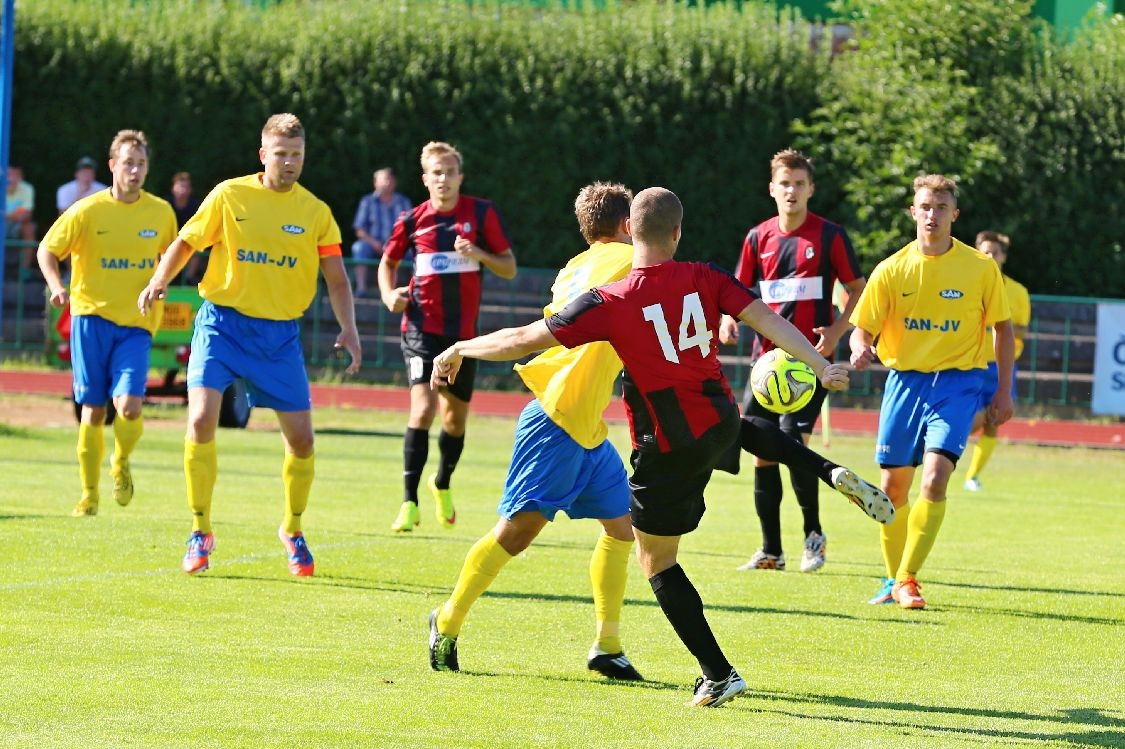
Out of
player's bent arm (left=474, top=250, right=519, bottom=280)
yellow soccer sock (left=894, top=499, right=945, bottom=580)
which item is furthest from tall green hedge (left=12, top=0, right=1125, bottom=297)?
yellow soccer sock (left=894, top=499, right=945, bottom=580)

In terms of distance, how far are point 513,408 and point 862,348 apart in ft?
40.1

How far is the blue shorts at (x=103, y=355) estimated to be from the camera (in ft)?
37.5

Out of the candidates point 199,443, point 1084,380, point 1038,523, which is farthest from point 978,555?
point 1084,380

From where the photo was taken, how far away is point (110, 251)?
11.5 m

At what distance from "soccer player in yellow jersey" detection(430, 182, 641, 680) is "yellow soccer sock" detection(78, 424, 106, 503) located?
496cm

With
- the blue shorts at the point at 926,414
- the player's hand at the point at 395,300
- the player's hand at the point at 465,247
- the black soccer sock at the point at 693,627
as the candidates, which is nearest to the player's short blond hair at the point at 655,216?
the black soccer sock at the point at 693,627

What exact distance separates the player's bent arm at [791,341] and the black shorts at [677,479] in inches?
14.7

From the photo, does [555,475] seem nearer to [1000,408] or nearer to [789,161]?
[1000,408]

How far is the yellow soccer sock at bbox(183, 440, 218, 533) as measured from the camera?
925 cm

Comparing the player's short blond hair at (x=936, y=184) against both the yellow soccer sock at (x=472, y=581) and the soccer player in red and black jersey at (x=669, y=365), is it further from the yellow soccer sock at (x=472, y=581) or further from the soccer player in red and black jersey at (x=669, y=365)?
the yellow soccer sock at (x=472, y=581)

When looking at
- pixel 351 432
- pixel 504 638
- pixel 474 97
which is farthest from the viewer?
pixel 474 97

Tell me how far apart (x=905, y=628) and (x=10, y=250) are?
1657 cm

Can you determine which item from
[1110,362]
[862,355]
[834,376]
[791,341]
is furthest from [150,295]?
[1110,362]

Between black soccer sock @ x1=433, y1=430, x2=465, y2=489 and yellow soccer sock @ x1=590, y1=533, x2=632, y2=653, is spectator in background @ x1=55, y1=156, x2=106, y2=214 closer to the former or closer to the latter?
black soccer sock @ x1=433, y1=430, x2=465, y2=489
